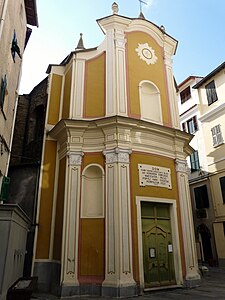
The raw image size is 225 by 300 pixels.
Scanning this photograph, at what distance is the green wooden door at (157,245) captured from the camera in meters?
10.2

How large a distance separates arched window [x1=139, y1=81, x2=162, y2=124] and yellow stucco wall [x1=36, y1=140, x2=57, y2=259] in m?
4.54

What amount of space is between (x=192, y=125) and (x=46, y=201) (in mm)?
14174

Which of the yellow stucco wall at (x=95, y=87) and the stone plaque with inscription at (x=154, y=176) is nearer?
the stone plaque with inscription at (x=154, y=176)

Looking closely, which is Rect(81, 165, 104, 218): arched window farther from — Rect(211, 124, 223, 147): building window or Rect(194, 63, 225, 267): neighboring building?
Rect(211, 124, 223, 147): building window

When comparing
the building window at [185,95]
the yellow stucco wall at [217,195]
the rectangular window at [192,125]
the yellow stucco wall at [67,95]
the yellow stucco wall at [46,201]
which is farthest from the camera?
the building window at [185,95]

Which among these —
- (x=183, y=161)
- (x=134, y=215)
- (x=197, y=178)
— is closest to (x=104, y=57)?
(x=183, y=161)

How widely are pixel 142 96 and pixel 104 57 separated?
104 inches

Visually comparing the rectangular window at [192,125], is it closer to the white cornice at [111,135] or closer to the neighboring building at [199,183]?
the neighboring building at [199,183]

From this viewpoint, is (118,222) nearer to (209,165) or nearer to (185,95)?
(209,165)

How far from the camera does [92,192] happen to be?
11055 millimetres

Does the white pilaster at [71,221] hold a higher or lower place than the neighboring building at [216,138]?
lower

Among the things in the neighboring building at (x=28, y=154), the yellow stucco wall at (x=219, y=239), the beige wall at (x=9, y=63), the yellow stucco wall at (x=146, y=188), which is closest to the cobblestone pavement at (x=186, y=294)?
the yellow stucco wall at (x=146, y=188)

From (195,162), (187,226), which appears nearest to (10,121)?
(187,226)

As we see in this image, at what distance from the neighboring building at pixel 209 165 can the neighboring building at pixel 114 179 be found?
21.1 feet
